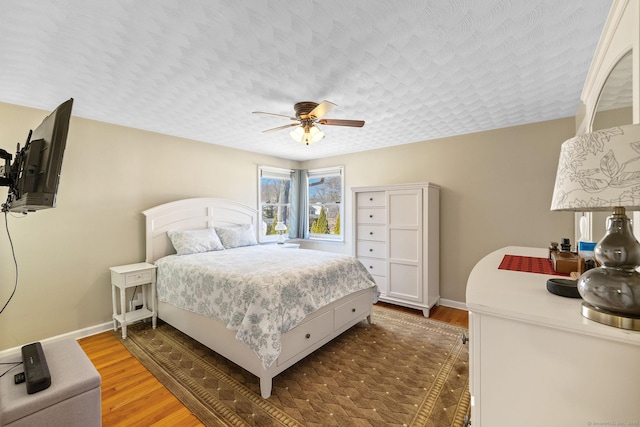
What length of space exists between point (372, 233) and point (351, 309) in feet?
4.48

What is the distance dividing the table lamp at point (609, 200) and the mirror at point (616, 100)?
2.73ft

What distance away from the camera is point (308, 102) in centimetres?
243

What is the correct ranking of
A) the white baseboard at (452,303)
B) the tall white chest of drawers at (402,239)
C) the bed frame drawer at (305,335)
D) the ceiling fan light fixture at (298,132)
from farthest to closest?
the white baseboard at (452,303) < the tall white chest of drawers at (402,239) < the ceiling fan light fixture at (298,132) < the bed frame drawer at (305,335)

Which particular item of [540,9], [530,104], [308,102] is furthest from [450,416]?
[530,104]

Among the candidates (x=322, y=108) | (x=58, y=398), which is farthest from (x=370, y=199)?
(x=58, y=398)

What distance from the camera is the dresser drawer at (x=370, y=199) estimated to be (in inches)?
150

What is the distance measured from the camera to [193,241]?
337 centimetres

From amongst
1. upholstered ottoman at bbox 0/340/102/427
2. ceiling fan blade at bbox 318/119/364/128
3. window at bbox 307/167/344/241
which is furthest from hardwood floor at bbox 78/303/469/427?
window at bbox 307/167/344/241

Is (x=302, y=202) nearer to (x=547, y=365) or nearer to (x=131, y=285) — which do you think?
→ (x=131, y=285)

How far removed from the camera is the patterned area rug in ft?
5.82

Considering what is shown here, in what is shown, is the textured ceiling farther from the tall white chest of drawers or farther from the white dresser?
the white dresser

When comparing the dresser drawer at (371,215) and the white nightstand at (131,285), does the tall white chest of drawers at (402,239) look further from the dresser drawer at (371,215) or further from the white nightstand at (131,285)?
the white nightstand at (131,285)

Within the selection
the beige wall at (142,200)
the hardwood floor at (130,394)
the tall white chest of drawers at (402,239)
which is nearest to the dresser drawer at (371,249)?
the tall white chest of drawers at (402,239)

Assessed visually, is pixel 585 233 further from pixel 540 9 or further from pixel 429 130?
pixel 429 130
